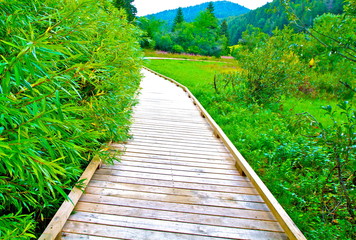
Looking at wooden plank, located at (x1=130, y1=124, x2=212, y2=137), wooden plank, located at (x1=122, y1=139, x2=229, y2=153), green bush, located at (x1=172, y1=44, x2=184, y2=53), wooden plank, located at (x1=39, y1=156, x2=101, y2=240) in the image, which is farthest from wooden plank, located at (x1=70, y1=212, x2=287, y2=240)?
green bush, located at (x1=172, y1=44, x2=184, y2=53)

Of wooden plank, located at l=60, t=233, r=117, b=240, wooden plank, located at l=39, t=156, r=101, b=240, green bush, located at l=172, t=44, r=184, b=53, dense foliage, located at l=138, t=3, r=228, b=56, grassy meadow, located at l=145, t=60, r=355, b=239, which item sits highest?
dense foliage, located at l=138, t=3, r=228, b=56

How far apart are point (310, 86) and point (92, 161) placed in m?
12.9

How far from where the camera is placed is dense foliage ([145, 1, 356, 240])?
2402 millimetres

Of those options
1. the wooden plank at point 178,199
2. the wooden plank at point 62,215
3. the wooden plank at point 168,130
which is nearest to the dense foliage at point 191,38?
the wooden plank at point 168,130

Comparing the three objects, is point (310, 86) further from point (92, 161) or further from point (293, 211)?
point (92, 161)

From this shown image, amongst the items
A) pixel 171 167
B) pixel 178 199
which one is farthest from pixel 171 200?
pixel 171 167

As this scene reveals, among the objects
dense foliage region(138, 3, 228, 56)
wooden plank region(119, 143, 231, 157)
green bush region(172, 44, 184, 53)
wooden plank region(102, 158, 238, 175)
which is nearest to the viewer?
wooden plank region(102, 158, 238, 175)

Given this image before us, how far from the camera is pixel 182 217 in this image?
2539 millimetres

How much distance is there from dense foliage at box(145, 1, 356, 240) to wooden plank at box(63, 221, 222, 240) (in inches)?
58.5

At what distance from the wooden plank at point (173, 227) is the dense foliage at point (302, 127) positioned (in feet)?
2.40

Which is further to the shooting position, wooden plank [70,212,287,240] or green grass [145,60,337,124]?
green grass [145,60,337,124]

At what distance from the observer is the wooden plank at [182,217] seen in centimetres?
249

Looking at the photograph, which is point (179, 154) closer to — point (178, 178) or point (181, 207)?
point (178, 178)

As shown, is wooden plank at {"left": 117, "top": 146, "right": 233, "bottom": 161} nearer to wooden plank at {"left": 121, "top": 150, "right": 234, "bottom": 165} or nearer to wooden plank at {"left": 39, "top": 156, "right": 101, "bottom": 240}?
wooden plank at {"left": 121, "top": 150, "right": 234, "bottom": 165}
